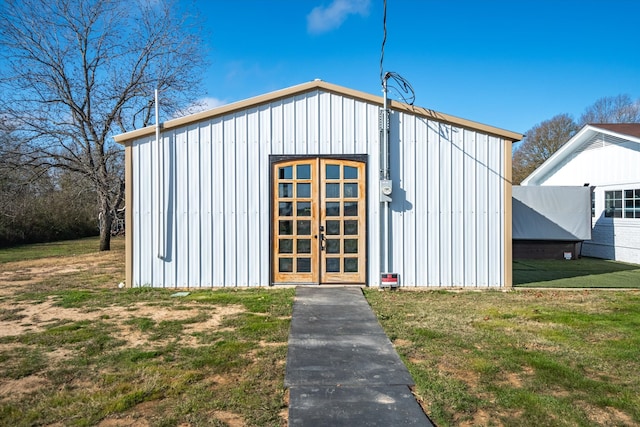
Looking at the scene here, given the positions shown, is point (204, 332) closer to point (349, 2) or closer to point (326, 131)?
point (326, 131)

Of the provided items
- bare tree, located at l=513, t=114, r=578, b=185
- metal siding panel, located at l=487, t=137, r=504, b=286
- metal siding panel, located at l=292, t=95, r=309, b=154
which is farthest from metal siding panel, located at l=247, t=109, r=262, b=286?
bare tree, located at l=513, t=114, r=578, b=185

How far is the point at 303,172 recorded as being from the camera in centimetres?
768

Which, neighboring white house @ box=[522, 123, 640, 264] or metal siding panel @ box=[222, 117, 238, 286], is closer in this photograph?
metal siding panel @ box=[222, 117, 238, 286]

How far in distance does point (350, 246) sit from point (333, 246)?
1.03 feet

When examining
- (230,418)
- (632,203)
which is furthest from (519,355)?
(632,203)

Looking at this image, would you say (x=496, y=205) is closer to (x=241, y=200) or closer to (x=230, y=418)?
(x=241, y=200)

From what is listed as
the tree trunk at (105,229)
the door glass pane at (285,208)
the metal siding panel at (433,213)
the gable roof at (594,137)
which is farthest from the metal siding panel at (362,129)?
the tree trunk at (105,229)

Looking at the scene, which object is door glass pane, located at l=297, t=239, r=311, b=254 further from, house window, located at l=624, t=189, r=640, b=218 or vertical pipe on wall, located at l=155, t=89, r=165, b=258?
house window, located at l=624, t=189, r=640, b=218

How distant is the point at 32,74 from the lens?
46.6 feet

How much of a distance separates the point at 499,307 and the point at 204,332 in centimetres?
428

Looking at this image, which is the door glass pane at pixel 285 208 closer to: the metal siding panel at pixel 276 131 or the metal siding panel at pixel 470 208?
the metal siding panel at pixel 276 131

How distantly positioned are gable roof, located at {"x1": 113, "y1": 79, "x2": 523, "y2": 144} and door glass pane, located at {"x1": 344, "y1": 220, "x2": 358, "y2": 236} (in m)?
2.23

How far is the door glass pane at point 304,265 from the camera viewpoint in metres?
7.67

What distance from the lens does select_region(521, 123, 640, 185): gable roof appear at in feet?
38.4
